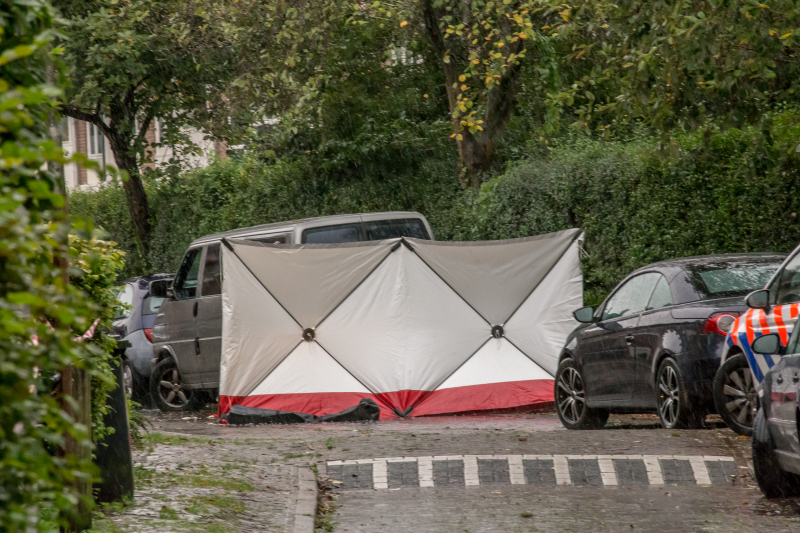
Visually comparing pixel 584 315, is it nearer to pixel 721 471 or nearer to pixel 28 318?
pixel 721 471

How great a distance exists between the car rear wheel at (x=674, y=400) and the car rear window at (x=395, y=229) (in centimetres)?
→ 487

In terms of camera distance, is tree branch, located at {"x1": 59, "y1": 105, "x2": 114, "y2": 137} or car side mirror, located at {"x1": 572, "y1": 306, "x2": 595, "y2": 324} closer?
car side mirror, located at {"x1": 572, "y1": 306, "x2": 595, "y2": 324}

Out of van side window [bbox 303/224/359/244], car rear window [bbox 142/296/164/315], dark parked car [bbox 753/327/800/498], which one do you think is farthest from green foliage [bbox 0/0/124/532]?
car rear window [bbox 142/296/164/315]

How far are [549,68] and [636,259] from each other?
5166mm

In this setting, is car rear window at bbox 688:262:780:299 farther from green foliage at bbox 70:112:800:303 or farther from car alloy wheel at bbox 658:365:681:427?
green foliage at bbox 70:112:800:303

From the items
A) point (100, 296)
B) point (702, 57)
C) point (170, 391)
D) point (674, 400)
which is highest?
point (702, 57)

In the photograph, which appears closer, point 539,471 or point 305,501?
point 305,501

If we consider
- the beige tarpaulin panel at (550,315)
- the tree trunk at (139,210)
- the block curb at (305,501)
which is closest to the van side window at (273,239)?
the beige tarpaulin panel at (550,315)

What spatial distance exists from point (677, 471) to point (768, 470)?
3.28 ft

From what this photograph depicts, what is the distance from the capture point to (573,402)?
11523mm

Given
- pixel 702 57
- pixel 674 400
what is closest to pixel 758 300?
pixel 674 400

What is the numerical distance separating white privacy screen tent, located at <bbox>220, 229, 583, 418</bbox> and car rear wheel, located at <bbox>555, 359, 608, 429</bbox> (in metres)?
1.43

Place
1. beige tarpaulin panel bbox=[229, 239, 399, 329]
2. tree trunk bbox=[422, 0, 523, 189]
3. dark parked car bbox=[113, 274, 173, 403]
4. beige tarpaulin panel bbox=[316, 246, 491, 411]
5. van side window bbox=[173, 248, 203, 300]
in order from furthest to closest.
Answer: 1. tree trunk bbox=[422, 0, 523, 189]
2. dark parked car bbox=[113, 274, 173, 403]
3. van side window bbox=[173, 248, 203, 300]
4. beige tarpaulin panel bbox=[229, 239, 399, 329]
5. beige tarpaulin panel bbox=[316, 246, 491, 411]

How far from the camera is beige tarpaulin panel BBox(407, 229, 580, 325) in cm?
1321
